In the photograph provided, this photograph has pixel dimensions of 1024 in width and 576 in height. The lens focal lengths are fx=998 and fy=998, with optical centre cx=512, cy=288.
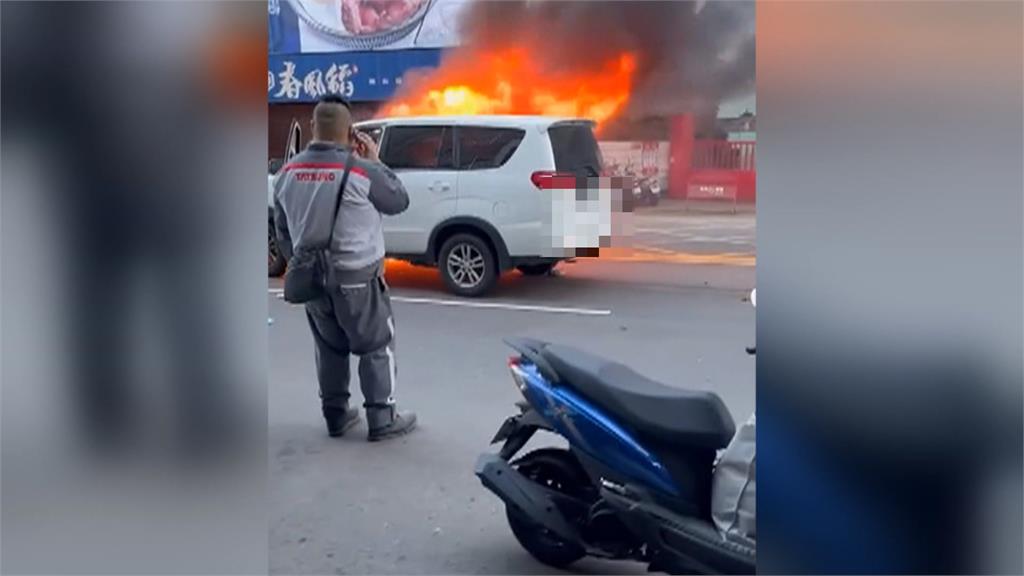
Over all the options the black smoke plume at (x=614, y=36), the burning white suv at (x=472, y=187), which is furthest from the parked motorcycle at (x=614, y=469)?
the black smoke plume at (x=614, y=36)

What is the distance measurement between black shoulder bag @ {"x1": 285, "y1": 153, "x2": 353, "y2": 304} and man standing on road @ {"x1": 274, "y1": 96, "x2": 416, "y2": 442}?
0.05 feet

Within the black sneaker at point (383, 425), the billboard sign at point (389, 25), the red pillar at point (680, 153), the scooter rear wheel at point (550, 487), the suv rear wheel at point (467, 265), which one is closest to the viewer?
the scooter rear wheel at point (550, 487)

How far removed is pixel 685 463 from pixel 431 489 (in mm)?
1310

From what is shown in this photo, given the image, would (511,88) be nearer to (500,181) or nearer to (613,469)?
(500,181)

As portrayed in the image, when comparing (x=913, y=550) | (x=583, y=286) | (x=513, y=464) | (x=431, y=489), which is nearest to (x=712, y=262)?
(x=583, y=286)

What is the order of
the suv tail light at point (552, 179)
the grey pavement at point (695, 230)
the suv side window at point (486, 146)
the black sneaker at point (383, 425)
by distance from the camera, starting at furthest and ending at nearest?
the suv side window at point (486, 146)
the grey pavement at point (695, 230)
the suv tail light at point (552, 179)
the black sneaker at point (383, 425)

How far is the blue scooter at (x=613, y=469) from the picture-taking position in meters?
2.51

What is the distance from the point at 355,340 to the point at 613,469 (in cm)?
171

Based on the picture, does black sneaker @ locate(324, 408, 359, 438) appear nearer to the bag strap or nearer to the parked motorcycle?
the bag strap

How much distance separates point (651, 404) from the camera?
2582mm

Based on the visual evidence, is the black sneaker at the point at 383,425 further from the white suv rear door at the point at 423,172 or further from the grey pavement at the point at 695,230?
the white suv rear door at the point at 423,172

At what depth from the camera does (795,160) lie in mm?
1630

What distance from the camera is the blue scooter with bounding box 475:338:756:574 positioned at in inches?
98.9

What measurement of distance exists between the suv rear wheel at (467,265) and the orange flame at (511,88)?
4.28ft
